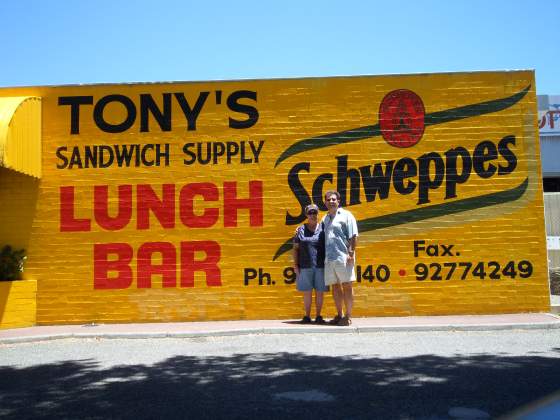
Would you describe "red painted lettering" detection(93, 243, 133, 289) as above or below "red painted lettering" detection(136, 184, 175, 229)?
below

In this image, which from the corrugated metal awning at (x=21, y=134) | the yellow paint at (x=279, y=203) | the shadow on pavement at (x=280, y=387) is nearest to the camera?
the shadow on pavement at (x=280, y=387)

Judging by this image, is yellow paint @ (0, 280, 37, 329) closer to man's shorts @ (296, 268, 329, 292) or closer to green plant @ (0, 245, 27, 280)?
green plant @ (0, 245, 27, 280)

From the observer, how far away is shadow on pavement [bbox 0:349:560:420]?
16.2 feet

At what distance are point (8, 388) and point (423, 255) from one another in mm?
6703

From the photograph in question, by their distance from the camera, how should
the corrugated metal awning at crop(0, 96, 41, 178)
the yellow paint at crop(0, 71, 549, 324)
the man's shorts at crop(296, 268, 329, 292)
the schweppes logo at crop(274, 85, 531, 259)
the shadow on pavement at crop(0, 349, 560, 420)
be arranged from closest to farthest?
the shadow on pavement at crop(0, 349, 560, 420)
the corrugated metal awning at crop(0, 96, 41, 178)
the man's shorts at crop(296, 268, 329, 292)
the yellow paint at crop(0, 71, 549, 324)
the schweppes logo at crop(274, 85, 531, 259)

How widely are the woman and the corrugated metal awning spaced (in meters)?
4.60

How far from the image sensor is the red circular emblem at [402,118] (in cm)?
1027

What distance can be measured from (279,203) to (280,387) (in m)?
4.85

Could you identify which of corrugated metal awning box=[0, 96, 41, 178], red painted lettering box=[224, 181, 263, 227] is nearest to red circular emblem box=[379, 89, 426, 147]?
red painted lettering box=[224, 181, 263, 227]

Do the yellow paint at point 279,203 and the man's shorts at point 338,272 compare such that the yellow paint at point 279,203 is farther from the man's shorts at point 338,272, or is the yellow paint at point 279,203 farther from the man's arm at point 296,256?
the man's shorts at point 338,272

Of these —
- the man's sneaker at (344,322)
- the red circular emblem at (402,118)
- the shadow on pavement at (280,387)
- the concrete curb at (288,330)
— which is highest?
the red circular emblem at (402,118)

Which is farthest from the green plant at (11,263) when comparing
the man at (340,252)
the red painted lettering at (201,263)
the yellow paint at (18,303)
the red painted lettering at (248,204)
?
the man at (340,252)

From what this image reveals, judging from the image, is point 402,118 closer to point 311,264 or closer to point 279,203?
point 279,203

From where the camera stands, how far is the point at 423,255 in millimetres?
10062
